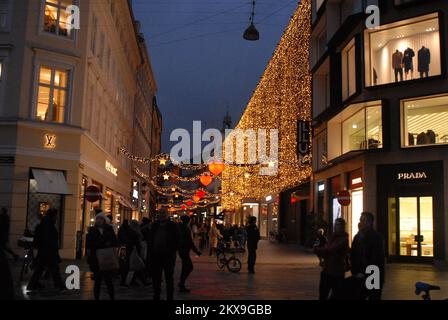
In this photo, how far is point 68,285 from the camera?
1490 centimetres

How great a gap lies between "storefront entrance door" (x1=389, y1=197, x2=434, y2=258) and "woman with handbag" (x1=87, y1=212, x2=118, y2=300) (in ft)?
55.9

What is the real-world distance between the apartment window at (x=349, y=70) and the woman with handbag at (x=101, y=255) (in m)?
18.9

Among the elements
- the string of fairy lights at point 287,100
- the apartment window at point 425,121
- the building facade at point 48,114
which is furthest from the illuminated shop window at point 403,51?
the building facade at point 48,114

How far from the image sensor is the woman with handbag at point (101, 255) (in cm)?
1115

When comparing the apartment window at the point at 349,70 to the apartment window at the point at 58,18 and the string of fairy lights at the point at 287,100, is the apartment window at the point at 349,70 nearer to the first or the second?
the string of fairy lights at the point at 287,100

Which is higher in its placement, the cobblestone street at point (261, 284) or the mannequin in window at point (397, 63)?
the mannequin in window at point (397, 63)

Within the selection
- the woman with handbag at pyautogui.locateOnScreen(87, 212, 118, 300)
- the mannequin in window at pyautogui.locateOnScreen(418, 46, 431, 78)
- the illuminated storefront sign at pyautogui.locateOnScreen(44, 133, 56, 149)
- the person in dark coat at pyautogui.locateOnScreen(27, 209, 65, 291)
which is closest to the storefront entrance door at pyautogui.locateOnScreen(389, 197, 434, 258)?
the mannequin in window at pyautogui.locateOnScreen(418, 46, 431, 78)

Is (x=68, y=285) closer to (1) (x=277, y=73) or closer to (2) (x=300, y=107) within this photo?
(2) (x=300, y=107)

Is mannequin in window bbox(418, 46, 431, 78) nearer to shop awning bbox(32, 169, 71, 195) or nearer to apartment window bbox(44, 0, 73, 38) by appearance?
apartment window bbox(44, 0, 73, 38)

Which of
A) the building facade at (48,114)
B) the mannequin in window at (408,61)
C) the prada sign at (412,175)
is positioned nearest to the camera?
the building facade at (48,114)

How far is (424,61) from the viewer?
24953 mm

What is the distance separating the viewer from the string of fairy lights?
1544 inches

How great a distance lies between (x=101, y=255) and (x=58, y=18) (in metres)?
16.3

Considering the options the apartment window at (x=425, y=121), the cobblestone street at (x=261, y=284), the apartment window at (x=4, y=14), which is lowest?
the cobblestone street at (x=261, y=284)
